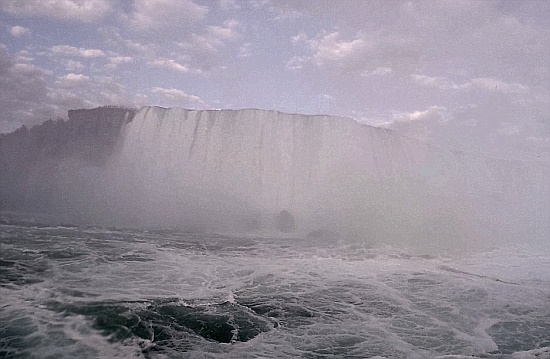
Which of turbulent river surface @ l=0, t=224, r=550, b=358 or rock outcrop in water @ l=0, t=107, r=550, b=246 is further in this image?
rock outcrop in water @ l=0, t=107, r=550, b=246

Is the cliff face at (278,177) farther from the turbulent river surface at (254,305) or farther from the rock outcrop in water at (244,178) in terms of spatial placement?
the turbulent river surface at (254,305)

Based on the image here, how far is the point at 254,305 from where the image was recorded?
25.4 ft

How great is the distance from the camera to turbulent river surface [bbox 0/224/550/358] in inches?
222

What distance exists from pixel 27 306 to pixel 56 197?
27.8 m

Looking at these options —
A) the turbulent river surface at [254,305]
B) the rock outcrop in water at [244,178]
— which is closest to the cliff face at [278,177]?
the rock outcrop in water at [244,178]

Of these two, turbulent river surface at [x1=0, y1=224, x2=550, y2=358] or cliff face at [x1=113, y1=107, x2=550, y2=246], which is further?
cliff face at [x1=113, y1=107, x2=550, y2=246]

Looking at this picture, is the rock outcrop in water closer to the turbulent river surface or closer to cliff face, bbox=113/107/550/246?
cliff face, bbox=113/107/550/246

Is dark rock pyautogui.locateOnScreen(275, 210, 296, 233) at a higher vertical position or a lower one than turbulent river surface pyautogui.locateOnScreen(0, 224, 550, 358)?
higher

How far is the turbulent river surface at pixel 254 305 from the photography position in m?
5.64

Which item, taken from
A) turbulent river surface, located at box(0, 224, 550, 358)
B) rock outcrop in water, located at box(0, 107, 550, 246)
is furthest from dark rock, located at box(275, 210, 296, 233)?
turbulent river surface, located at box(0, 224, 550, 358)

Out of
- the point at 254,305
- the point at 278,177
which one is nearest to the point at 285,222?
the point at 278,177

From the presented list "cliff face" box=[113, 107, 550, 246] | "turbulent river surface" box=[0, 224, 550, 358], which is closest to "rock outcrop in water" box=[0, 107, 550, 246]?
"cliff face" box=[113, 107, 550, 246]

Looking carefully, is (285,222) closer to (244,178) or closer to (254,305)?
(244,178)

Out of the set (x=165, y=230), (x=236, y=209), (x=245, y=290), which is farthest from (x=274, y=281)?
(x=236, y=209)
